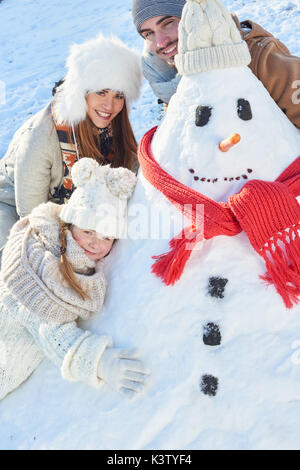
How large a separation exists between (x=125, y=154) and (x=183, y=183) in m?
0.98

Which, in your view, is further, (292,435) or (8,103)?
(8,103)

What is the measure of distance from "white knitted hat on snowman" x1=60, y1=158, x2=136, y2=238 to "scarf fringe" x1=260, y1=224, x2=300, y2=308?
1.63 feet

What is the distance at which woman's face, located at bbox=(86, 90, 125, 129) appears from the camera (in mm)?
2051

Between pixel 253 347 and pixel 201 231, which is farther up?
pixel 201 231

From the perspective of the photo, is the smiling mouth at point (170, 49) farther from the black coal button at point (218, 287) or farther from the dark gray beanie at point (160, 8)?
the black coal button at point (218, 287)

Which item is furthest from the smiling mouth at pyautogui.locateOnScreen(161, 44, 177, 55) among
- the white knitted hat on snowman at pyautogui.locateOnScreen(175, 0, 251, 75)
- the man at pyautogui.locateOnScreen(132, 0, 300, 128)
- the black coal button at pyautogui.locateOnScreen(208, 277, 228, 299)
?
the black coal button at pyautogui.locateOnScreen(208, 277, 228, 299)

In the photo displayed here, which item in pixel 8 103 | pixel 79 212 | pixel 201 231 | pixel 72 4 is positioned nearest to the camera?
pixel 201 231

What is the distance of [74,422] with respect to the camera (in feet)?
4.38

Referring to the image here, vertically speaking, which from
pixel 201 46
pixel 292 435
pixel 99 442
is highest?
pixel 201 46

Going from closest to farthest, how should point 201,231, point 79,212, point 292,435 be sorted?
point 292,435
point 201,231
point 79,212

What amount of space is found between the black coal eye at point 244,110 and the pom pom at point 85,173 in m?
0.49

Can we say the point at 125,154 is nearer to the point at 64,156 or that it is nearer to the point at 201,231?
the point at 64,156

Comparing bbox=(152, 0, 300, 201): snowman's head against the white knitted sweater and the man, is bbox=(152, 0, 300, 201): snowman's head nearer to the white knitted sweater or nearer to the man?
the man
